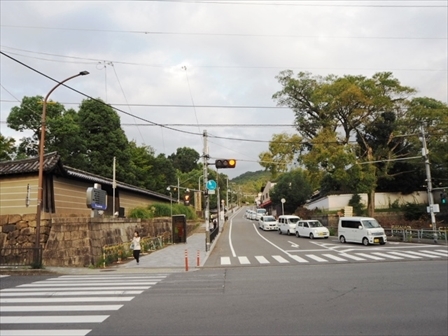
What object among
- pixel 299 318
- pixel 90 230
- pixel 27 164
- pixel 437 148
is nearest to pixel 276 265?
pixel 90 230

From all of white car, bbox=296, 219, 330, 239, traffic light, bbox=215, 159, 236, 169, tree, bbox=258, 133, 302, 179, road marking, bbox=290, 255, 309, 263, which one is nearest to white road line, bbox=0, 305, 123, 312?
road marking, bbox=290, 255, 309, 263

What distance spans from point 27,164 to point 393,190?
42532 millimetres

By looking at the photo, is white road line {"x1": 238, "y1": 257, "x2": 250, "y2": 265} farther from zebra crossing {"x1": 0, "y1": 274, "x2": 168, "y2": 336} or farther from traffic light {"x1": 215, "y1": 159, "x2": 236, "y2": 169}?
zebra crossing {"x1": 0, "y1": 274, "x2": 168, "y2": 336}

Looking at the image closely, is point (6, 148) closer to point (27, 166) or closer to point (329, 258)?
point (27, 166)

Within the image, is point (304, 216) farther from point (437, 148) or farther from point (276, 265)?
point (276, 265)

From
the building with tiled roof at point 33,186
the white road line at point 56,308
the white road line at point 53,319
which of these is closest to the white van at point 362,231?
the building with tiled roof at point 33,186

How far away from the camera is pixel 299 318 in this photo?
26.3 feet

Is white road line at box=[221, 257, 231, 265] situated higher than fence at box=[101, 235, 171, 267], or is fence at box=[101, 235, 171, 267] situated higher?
fence at box=[101, 235, 171, 267]

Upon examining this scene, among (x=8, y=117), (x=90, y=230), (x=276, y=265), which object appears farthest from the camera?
(x=8, y=117)

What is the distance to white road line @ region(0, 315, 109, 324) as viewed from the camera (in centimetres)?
808

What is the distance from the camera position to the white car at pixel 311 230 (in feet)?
118

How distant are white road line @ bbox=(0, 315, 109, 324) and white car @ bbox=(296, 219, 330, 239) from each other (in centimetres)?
2978

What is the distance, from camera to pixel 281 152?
41.7m

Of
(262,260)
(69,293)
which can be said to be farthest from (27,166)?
(262,260)
